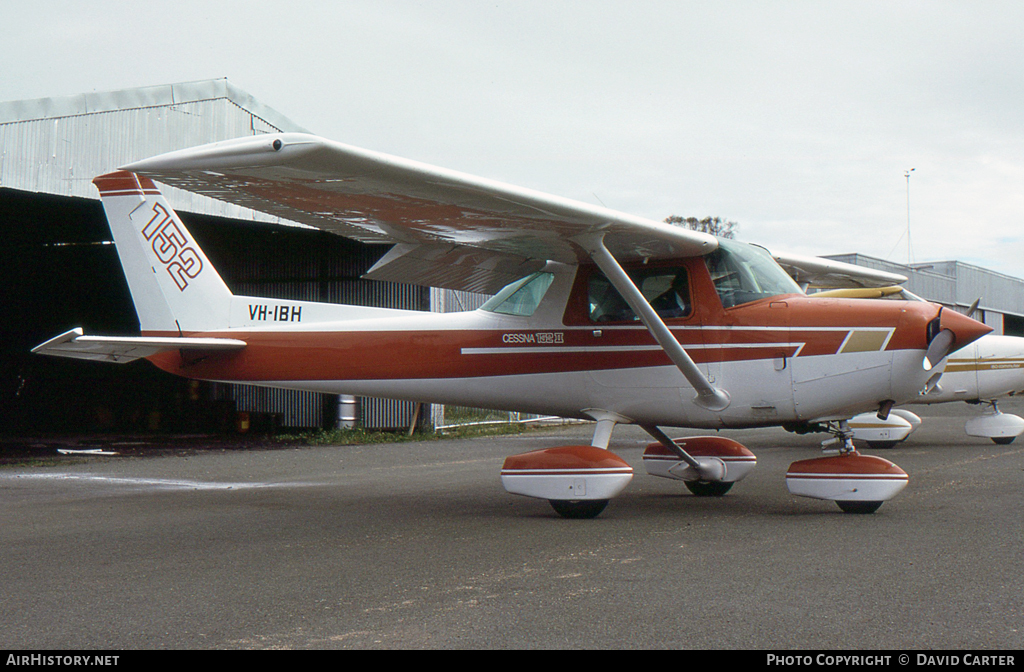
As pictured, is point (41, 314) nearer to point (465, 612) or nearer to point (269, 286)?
point (269, 286)

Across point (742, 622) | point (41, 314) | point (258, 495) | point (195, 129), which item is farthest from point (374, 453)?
point (41, 314)

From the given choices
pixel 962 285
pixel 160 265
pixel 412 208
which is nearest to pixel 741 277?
pixel 412 208

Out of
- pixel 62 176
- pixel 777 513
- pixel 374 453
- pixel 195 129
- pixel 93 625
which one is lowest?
pixel 374 453

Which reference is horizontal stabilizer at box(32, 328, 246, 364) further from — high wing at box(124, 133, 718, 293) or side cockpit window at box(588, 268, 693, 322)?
side cockpit window at box(588, 268, 693, 322)

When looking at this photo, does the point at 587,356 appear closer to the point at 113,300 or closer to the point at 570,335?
the point at 570,335

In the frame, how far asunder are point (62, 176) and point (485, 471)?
417 inches

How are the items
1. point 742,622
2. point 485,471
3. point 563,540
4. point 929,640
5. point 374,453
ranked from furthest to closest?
1. point 374,453
2. point 485,471
3. point 563,540
4. point 742,622
5. point 929,640

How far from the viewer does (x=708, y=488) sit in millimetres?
7922

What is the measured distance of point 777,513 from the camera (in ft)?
21.7

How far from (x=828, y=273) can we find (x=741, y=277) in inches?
145

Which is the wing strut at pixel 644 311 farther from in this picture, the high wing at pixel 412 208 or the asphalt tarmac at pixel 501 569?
the asphalt tarmac at pixel 501 569

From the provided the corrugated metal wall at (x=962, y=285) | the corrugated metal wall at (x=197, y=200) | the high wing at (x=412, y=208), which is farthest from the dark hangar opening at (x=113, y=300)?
the corrugated metal wall at (x=962, y=285)

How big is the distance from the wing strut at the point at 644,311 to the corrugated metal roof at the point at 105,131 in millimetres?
11706

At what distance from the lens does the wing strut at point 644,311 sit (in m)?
6.40
